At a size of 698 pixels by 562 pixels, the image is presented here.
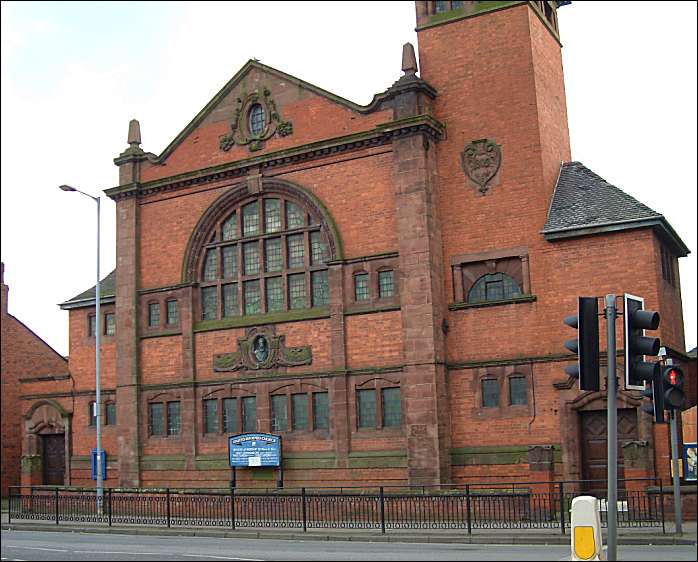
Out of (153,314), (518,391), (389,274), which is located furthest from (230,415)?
(518,391)

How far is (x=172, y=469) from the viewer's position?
3400 centimetres

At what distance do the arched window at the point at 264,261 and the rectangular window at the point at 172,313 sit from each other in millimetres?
1166

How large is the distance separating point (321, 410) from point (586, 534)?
56.1 ft

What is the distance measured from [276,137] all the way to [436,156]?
5.96 m

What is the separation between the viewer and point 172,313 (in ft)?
115

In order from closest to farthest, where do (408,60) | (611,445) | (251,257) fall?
(611,445), (408,60), (251,257)

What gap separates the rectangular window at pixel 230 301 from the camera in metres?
33.8

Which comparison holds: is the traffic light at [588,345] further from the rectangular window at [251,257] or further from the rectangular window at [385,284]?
the rectangular window at [251,257]

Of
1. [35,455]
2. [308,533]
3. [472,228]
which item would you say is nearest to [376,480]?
[308,533]

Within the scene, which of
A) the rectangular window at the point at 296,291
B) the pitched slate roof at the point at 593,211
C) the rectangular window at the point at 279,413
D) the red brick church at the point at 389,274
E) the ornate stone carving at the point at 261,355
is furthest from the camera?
the rectangular window at the point at 296,291

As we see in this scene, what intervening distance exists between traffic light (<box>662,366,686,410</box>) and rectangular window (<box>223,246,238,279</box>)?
19.7 m

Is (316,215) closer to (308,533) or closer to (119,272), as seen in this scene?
(119,272)

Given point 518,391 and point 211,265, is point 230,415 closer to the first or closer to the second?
point 211,265

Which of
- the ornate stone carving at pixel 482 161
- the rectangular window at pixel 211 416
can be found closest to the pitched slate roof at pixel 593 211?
the ornate stone carving at pixel 482 161
